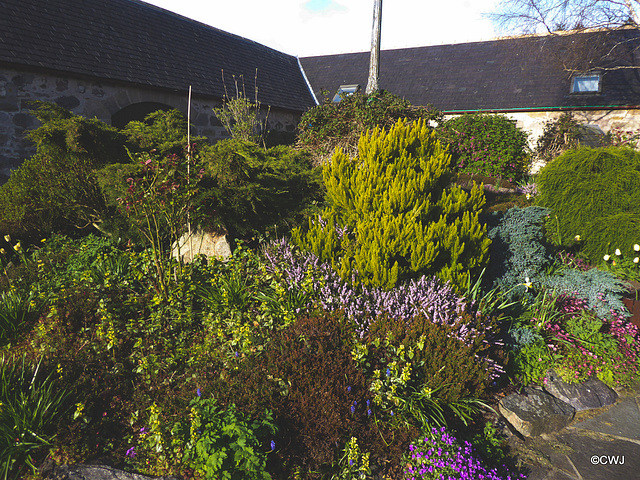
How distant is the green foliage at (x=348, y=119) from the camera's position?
872cm

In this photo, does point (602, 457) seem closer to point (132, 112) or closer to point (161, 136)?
point (161, 136)

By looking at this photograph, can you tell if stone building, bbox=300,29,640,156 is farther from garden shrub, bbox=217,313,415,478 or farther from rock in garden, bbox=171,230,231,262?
garden shrub, bbox=217,313,415,478

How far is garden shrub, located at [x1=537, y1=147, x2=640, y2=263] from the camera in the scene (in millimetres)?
5344

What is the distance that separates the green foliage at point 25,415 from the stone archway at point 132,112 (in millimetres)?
7831

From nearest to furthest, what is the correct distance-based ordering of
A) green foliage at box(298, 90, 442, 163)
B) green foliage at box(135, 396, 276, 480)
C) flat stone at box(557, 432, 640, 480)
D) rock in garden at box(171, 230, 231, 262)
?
green foliage at box(135, 396, 276, 480) → flat stone at box(557, 432, 640, 480) → rock in garden at box(171, 230, 231, 262) → green foliage at box(298, 90, 442, 163)

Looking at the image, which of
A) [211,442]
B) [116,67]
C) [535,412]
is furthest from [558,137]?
[211,442]

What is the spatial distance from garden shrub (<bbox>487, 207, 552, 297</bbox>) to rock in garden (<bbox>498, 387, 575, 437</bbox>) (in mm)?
1205

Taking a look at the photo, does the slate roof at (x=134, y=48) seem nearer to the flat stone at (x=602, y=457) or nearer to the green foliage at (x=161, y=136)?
the green foliage at (x=161, y=136)

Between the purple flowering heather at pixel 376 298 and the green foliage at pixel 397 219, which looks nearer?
the purple flowering heather at pixel 376 298

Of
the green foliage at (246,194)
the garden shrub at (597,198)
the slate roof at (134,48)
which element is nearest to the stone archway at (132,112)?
the slate roof at (134,48)

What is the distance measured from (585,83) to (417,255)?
49.1ft

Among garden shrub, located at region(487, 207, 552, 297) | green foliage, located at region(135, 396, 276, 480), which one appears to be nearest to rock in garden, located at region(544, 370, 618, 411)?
garden shrub, located at region(487, 207, 552, 297)

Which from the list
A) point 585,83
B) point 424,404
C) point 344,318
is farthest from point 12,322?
point 585,83

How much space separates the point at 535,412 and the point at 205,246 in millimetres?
4067
